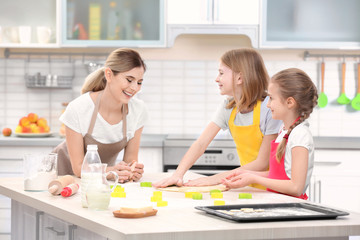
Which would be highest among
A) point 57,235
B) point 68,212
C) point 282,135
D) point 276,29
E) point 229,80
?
point 276,29

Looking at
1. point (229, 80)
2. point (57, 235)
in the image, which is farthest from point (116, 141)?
point (57, 235)

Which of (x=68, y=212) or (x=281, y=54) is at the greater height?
(x=281, y=54)

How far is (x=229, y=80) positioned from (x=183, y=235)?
1.30 meters

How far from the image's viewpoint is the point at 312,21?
4504 mm

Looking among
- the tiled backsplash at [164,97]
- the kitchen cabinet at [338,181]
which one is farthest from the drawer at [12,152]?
the kitchen cabinet at [338,181]

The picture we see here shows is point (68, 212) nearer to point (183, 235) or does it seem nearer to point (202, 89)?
point (183, 235)

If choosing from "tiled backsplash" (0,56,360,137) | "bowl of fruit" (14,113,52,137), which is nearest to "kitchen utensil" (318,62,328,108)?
"tiled backsplash" (0,56,360,137)

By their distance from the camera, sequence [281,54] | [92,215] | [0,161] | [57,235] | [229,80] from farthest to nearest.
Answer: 1. [281,54]
2. [0,161]
3. [229,80]
4. [57,235]
5. [92,215]

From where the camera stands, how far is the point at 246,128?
9.13ft

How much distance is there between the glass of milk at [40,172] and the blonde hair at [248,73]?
0.96 m

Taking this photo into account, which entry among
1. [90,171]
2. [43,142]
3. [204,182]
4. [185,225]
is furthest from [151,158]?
[185,225]

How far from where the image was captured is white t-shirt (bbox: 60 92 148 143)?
2.78m

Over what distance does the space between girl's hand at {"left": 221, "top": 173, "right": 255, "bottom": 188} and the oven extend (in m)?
1.84

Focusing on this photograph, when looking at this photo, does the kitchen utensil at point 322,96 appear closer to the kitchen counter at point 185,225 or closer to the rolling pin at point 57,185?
the kitchen counter at point 185,225
